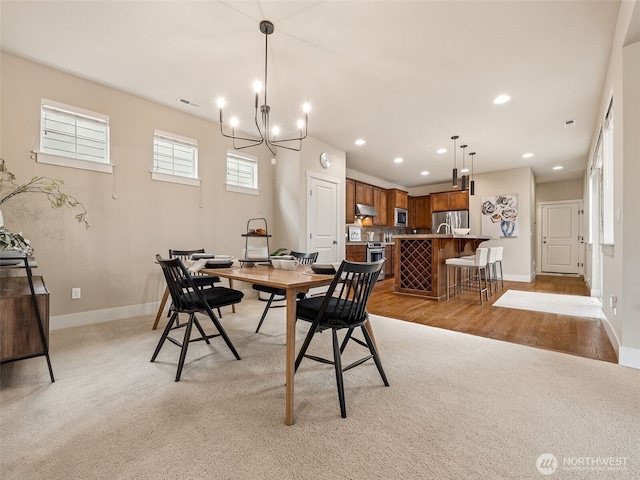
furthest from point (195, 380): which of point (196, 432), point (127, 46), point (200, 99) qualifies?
point (200, 99)

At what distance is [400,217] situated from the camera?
324 inches

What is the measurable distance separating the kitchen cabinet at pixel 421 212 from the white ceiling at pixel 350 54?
13.5ft

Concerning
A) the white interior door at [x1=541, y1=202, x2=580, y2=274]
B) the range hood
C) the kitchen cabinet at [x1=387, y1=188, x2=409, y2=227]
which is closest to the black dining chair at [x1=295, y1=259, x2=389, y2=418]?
the range hood

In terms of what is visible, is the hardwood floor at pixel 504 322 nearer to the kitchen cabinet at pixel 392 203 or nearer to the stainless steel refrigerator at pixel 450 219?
the stainless steel refrigerator at pixel 450 219

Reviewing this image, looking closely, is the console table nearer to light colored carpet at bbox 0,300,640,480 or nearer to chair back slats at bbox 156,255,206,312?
light colored carpet at bbox 0,300,640,480

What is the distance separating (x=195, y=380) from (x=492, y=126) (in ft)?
16.3

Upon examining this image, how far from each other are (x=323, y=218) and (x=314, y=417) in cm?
396

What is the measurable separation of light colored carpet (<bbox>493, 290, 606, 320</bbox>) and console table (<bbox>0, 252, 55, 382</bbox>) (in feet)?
16.4

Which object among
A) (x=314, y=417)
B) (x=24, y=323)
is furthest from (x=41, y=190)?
(x=314, y=417)

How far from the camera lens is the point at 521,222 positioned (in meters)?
6.55

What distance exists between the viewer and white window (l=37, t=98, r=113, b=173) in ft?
9.77

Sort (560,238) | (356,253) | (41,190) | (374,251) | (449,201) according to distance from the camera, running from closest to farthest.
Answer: (41,190)
(356,253)
(374,251)
(449,201)
(560,238)

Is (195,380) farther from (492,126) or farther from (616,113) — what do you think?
(492,126)
